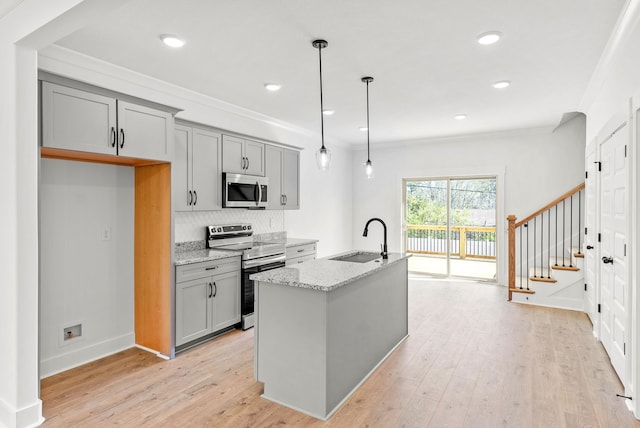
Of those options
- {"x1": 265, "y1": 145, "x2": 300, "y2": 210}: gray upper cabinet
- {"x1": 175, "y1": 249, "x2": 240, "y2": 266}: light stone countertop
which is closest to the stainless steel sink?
{"x1": 175, "y1": 249, "x2": 240, "y2": 266}: light stone countertop

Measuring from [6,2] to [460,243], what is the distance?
6807 millimetres

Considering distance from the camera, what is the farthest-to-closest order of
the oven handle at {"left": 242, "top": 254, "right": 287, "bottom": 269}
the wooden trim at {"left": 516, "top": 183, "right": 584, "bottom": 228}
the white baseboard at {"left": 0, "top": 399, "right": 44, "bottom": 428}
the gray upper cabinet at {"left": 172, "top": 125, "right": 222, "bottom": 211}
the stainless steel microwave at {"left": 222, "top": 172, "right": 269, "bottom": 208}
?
the wooden trim at {"left": 516, "top": 183, "right": 584, "bottom": 228}
the stainless steel microwave at {"left": 222, "top": 172, "right": 269, "bottom": 208}
the oven handle at {"left": 242, "top": 254, "right": 287, "bottom": 269}
the gray upper cabinet at {"left": 172, "top": 125, "right": 222, "bottom": 211}
the white baseboard at {"left": 0, "top": 399, "right": 44, "bottom": 428}

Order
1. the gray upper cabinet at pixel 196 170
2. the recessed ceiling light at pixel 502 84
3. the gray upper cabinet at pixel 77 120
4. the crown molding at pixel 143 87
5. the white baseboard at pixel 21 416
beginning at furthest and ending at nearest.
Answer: the recessed ceiling light at pixel 502 84 → the gray upper cabinet at pixel 196 170 → the crown molding at pixel 143 87 → the gray upper cabinet at pixel 77 120 → the white baseboard at pixel 21 416

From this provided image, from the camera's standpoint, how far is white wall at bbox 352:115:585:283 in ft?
19.6

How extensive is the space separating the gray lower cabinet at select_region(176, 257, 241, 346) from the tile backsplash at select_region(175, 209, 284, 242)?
0.60 meters

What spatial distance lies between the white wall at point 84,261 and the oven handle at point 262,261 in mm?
1159

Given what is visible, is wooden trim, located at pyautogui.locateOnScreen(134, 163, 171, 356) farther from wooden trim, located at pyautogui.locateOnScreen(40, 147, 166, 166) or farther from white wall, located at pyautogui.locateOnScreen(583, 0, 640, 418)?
white wall, located at pyautogui.locateOnScreen(583, 0, 640, 418)

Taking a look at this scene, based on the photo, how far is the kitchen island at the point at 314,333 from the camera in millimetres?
2477

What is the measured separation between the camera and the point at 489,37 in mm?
2811

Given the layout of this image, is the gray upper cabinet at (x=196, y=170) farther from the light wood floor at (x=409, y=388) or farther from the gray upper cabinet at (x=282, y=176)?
the light wood floor at (x=409, y=388)

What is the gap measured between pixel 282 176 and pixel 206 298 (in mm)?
2147

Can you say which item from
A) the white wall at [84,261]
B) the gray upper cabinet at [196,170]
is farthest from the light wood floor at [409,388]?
the gray upper cabinet at [196,170]

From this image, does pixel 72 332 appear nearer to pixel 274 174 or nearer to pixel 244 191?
pixel 244 191

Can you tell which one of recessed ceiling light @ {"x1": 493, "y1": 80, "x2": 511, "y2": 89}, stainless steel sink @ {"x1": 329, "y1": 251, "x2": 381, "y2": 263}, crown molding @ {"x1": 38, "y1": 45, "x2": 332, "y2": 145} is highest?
recessed ceiling light @ {"x1": 493, "y1": 80, "x2": 511, "y2": 89}
